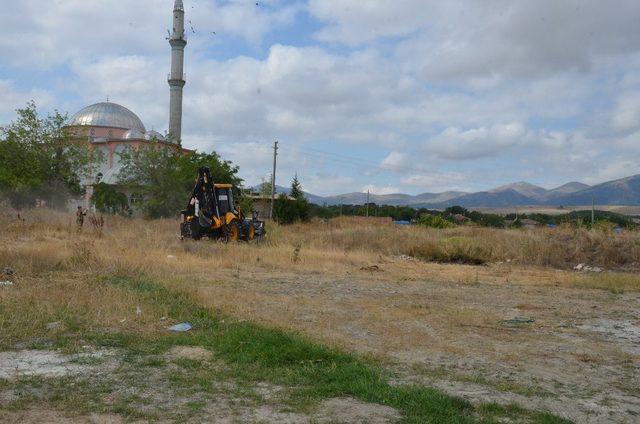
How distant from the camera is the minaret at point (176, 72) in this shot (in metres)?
60.6

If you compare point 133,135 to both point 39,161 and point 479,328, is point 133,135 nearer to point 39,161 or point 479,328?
point 39,161

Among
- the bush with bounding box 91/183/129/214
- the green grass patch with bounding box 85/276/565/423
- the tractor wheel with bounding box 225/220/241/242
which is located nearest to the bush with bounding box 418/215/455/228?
the bush with bounding box 91/183/129/214

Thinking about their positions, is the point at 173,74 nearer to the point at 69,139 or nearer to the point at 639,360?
the point at 69,139

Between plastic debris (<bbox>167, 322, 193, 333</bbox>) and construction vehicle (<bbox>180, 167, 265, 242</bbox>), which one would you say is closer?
plastic debris (<bbox>167, 322, 193, 333</bbox>)

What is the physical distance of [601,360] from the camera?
7113 mm

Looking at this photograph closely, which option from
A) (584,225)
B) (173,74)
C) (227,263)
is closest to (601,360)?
(227,263)

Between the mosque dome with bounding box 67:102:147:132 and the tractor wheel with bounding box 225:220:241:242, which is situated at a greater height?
the mosque dome with bounding box 67:102:147:132

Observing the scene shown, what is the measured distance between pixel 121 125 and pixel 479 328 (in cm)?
6969

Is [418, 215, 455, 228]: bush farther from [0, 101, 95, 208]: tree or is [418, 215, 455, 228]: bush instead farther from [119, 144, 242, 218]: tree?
[0, 101, 95, 208]: tree

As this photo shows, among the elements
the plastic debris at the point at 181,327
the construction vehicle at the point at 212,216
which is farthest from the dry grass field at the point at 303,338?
the construction vehicle at the point at 212,216

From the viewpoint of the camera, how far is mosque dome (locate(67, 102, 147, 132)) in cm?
7231

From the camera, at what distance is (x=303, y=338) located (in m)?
7.20

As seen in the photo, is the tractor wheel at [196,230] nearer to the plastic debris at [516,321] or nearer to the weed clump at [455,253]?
the weed clump at [455,253]

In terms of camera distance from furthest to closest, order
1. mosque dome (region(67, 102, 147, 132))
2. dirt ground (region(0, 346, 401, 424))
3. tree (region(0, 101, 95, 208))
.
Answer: mosque dome (region(67, 102, 147, 132)), tree (region(0, 101, 95, 208)), dirt ground (region(0, 346, 401, 424))
